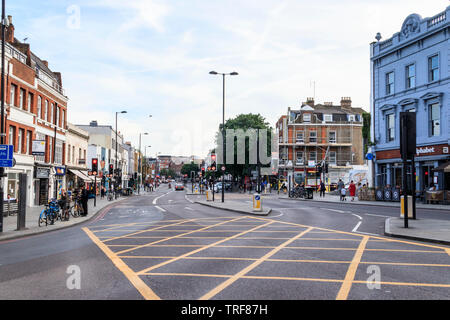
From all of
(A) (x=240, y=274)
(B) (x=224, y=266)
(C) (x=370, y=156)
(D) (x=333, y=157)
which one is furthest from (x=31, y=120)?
(D) (x=333, y=157)

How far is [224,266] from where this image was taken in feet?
25.6

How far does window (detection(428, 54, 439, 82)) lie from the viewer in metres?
30.4

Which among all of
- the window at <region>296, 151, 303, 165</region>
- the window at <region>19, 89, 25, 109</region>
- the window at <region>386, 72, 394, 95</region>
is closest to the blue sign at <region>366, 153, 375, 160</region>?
the window at <region>386, 72, 394, 95</region>

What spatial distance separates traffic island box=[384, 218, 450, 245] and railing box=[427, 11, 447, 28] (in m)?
21.1

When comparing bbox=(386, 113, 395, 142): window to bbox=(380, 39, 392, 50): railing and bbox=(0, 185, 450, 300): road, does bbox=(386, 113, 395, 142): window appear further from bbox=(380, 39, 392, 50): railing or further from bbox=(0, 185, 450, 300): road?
bbox=(0, 185, 450, 300): road

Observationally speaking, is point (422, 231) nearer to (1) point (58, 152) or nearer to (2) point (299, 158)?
(1) point (58, 152)

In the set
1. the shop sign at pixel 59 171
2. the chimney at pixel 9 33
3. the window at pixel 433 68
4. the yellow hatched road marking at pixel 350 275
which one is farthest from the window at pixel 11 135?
the window at pixel 433 68

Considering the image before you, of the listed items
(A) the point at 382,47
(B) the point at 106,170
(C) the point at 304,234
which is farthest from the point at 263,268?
(B) the point at 106,170

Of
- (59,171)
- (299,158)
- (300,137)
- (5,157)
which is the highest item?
(300,137)

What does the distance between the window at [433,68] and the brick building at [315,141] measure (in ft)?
121

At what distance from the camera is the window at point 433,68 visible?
30422 millimetres

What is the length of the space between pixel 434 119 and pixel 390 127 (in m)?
4.99

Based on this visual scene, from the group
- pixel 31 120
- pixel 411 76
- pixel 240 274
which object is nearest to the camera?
pixel 240 274

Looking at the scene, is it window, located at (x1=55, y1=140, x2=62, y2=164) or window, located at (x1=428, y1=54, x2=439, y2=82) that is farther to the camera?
window, located at (x1=55, y1=140, x2=62, y2=164)
